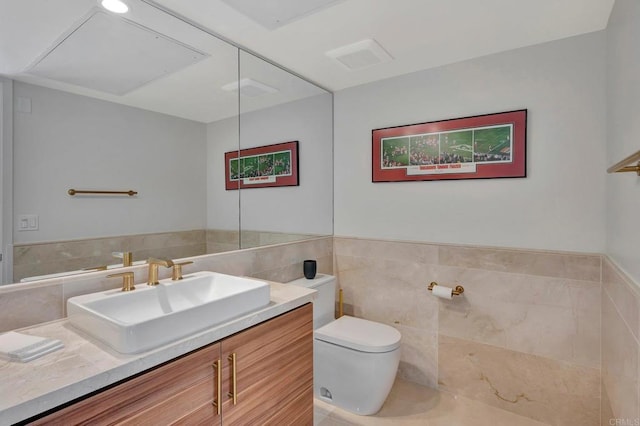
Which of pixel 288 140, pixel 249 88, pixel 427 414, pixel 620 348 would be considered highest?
pixel 249 88

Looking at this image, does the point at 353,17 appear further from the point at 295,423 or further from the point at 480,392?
the point at 480,392

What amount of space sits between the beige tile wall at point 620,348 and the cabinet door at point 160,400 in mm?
1394

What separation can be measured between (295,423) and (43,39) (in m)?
1.94

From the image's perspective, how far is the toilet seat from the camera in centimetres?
190

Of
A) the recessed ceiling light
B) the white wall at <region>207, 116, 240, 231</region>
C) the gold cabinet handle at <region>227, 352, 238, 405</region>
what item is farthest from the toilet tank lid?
the recessed ceiling light

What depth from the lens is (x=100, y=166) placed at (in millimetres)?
1441

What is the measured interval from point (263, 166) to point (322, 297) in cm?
105

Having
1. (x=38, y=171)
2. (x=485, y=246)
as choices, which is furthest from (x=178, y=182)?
(x=485, y=246)

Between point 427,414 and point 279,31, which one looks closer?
point 279,31

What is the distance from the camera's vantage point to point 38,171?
1.27m

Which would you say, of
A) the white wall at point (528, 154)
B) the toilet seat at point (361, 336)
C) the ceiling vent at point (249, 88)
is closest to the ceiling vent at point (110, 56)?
the ceiling vent at point (249, 88)

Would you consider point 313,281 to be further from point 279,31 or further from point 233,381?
point 279,31

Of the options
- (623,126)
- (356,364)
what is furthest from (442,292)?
(623,126)

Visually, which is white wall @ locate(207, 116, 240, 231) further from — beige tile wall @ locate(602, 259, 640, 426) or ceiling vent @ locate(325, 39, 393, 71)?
beige tile wall @ locate(602, 259, 640, 426)
